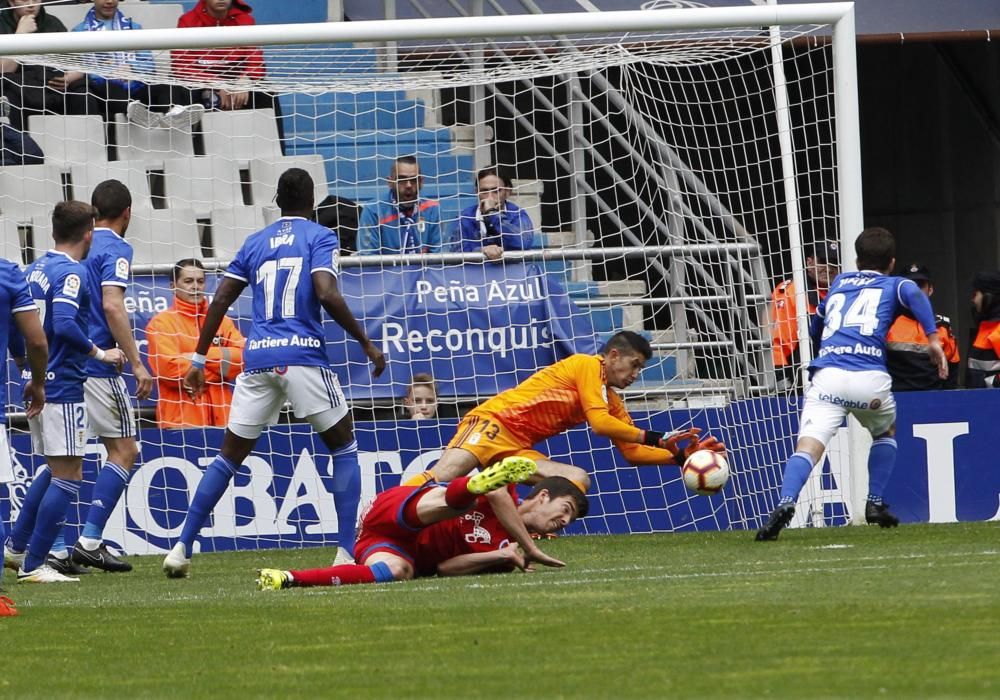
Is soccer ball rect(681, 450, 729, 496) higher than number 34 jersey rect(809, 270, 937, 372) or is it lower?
lower

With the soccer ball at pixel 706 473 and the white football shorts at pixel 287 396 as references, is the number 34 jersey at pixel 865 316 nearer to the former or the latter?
the soccer ball at pixel 706 473

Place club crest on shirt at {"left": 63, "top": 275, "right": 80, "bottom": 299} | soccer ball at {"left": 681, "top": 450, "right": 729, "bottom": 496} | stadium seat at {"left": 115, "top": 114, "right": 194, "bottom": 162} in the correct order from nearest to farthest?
club crest on shirt at {"left": 63, "top": 275, "right": 80, "bottom": 299} < soccer ball at {"left": 681, "top": 450, "right": 729, "bottom": 496} < stadium seat at {"left": 115, "top": 114, "right": 194, "bottom": 162}

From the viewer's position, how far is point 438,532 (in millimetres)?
8000

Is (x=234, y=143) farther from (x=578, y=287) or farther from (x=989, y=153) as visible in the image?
(x=989, y=153)

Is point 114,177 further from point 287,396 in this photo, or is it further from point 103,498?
point 287,396

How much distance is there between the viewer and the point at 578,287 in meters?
12.5

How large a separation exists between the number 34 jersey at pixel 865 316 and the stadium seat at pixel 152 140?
6.08 metres

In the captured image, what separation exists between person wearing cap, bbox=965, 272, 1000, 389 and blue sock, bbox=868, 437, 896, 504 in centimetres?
389

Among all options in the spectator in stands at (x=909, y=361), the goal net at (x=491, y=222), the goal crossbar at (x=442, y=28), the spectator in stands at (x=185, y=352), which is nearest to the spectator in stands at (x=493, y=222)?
the goal net at (x=491, y=222)

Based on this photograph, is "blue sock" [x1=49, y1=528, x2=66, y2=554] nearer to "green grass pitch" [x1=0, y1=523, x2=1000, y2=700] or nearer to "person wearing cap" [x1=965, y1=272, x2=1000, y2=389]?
"green grass pitch" [x1=0, y1=523, x2=1000, y2=700]

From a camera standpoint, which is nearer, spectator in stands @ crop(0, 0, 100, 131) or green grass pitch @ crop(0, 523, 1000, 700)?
green grass pitch @ crop(0, 523, 1000, 700)

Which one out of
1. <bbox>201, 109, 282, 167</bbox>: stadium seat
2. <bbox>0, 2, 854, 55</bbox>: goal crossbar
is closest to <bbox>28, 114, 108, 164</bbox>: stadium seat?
<bbox>201, 109, 282, 167</bbox>: stadium seat

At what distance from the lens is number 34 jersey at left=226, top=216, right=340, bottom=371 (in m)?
8.69

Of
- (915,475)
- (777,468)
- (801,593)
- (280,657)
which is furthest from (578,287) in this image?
(280,657)
